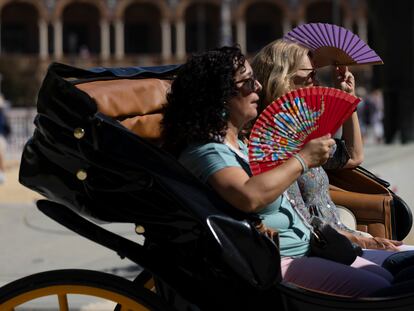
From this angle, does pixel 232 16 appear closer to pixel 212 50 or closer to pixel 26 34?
pixel 26 34

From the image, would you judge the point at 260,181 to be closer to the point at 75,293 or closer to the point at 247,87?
the point at 247,87

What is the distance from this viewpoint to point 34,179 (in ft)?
8.88

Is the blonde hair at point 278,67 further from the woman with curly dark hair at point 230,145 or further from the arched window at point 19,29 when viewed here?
the arched window at point 19,29

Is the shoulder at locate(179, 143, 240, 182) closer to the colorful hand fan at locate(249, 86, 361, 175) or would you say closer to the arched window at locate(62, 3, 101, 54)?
the colorful hand fan at locate(249, 86, 361, 175)

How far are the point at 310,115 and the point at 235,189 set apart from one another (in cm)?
35

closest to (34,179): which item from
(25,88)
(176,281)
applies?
(176,281)

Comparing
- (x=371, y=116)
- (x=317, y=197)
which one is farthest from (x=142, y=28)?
(x=317, y=197)

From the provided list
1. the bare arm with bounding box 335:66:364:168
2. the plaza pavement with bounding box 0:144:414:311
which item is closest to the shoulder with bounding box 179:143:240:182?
the bare arm with bounding box 335:66:364:168

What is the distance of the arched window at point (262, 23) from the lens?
58719 millimetres

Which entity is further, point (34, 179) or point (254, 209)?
point (34, 179)

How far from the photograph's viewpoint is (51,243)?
663 centimetres

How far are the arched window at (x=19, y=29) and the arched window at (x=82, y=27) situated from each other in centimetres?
218

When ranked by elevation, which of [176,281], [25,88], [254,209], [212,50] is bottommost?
[25,88]

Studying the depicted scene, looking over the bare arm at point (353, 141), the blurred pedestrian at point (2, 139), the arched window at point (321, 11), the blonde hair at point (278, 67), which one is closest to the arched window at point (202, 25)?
the arched window at point (321, 11)
